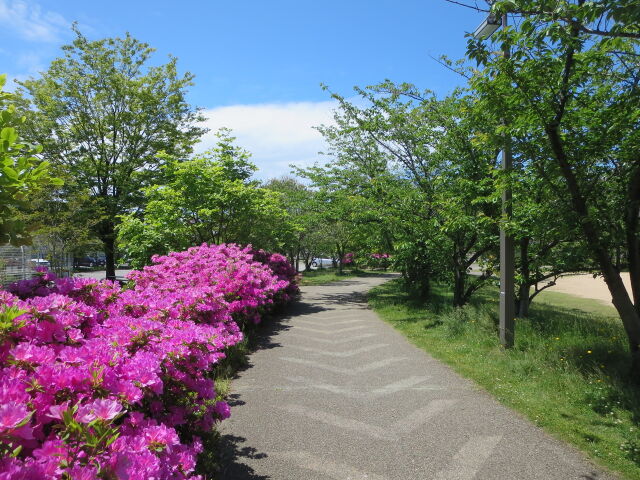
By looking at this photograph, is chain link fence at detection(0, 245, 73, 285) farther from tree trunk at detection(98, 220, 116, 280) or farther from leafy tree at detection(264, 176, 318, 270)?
leafy tree at detection(264, 176, 318, 270)

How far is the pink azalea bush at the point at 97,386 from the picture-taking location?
1.54 meters

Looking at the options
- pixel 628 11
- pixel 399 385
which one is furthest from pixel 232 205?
pixel 628 11

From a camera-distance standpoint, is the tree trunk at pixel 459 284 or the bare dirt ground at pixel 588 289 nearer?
the tree trunk at pixel 459 284

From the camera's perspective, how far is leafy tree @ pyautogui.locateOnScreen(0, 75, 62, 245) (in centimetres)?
199

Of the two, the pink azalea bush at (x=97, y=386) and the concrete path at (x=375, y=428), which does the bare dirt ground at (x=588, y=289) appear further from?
the pink azalea bush at (x=97, y=386)

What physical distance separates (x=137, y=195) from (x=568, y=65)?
1793cm

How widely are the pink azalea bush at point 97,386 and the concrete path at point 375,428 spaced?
95 centimetres

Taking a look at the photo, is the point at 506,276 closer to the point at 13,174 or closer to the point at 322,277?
the point at 13,174

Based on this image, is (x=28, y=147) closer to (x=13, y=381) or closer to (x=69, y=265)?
(x=13, y=381)

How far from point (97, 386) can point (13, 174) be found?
1127mm

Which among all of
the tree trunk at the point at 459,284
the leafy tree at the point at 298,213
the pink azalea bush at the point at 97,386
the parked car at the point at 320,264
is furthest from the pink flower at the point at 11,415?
the parked car at the point at 320,264

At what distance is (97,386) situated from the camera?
1.91m

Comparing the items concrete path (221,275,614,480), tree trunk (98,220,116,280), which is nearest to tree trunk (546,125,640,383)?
concrete path (221,275,614,480)

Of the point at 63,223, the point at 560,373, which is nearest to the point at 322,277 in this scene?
the point at 63,223
